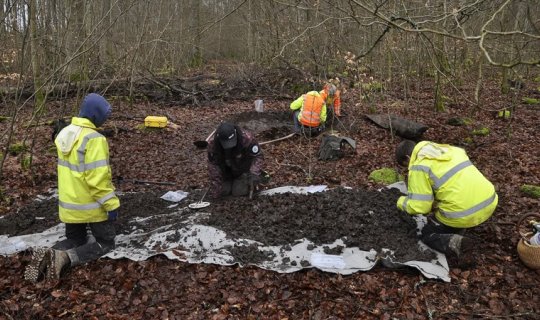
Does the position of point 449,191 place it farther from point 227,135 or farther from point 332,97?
point 332,97

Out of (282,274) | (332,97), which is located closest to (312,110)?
(332,97)

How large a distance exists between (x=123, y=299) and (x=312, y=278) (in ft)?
5.67

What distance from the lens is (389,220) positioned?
14.5 ft

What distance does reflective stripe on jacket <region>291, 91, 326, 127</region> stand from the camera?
845 centimetres

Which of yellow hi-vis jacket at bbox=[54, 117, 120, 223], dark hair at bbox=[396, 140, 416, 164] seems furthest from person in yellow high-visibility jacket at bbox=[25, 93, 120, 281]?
dark hair at bbox=[396, 140, 416, 164]

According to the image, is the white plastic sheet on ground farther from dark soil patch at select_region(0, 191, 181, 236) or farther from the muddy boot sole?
the muddy boot sole

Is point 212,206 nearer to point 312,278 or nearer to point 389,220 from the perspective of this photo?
point 312,278

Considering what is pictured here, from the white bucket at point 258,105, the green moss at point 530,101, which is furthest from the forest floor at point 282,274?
the green moss at point 530,101

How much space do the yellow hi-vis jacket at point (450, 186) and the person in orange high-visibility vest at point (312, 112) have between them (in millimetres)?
4508

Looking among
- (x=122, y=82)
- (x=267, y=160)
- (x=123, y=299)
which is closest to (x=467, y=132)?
(x=267, y=160)

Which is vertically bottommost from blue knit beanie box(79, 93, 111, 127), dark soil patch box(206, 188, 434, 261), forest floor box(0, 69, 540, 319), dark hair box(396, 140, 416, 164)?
forest floor box(0, 69, 540, 319)

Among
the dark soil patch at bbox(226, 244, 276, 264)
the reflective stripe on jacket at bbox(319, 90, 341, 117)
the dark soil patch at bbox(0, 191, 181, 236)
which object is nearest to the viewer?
the dark soil patch at bbox(226, 244, 276, 264)

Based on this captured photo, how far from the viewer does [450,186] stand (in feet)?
12.2

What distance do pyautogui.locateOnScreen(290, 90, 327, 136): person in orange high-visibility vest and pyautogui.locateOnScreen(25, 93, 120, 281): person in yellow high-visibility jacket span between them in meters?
4.97
